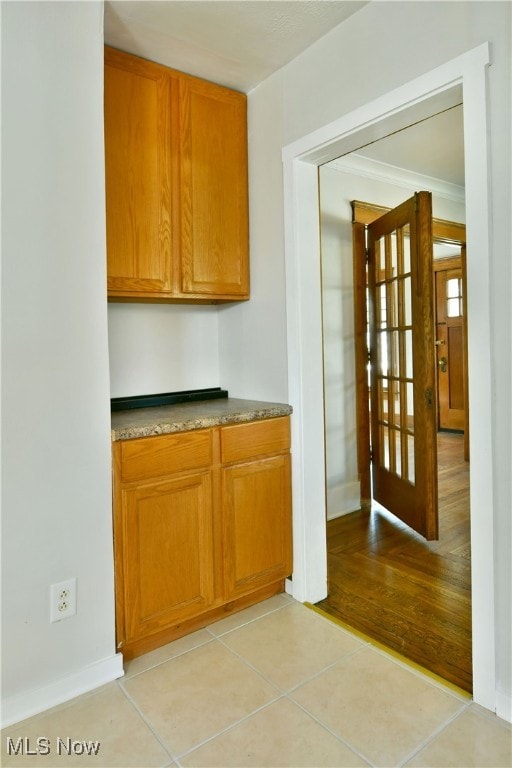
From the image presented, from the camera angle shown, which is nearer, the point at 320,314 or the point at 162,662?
the point at 162,662

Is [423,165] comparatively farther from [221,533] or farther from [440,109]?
[221,533]

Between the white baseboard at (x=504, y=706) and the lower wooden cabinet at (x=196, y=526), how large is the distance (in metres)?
0.99

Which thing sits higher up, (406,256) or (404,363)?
(406,256)

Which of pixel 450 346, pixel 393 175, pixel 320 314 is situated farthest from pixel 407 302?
pixel 450 346

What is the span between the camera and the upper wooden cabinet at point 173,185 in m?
2.07

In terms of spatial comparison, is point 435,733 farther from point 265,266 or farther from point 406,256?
point 406,256

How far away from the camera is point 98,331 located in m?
1.76

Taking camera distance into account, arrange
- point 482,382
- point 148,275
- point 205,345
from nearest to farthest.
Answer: point 482,382, point 148,275, point 205,345

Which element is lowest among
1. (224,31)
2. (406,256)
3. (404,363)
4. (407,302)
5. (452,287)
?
(404,363)

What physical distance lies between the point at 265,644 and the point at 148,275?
1.60m

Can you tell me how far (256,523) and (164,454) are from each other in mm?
578

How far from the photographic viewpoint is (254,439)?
219cm

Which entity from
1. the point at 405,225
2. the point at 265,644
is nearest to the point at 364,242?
the point at 405,225

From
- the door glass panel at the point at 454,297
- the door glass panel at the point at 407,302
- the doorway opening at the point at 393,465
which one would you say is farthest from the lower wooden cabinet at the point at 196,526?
the door glass panel at the point at 454,297
